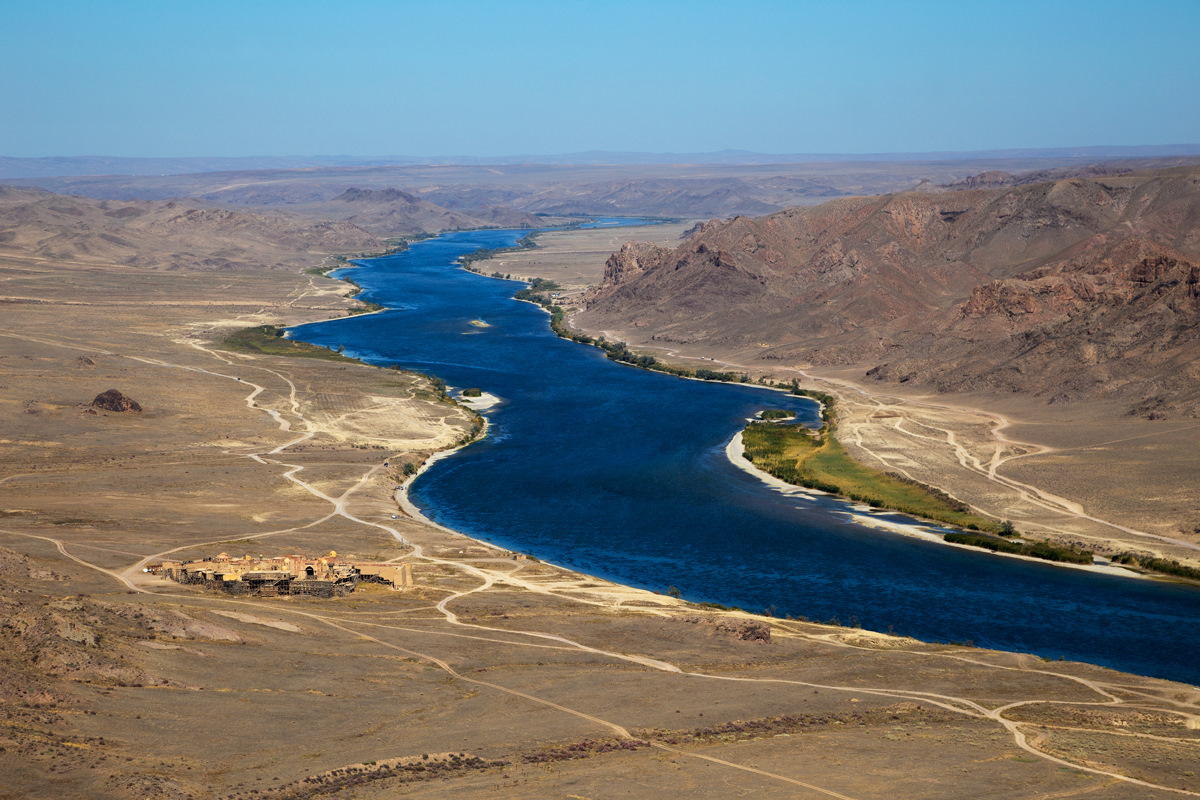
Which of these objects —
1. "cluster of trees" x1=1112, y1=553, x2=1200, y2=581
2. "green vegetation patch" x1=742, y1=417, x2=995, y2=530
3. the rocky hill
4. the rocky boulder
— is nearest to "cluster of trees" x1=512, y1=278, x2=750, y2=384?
the rocky hill

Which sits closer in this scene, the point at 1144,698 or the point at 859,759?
the point at 859,759

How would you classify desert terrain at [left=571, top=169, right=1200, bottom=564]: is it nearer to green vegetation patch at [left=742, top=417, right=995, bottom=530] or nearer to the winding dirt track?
green vegetation patch at [left=742, top=417, right=995, bottom=530]

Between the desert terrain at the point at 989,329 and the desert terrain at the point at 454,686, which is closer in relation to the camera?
the desert terrain at the point at 454,686

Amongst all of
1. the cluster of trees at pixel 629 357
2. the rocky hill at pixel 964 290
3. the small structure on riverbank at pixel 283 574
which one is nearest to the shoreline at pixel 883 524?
the rocky hill at pixel 964 290

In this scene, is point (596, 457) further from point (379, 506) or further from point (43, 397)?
point (43, 397)

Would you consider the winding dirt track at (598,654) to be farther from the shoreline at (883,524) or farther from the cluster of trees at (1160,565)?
the cluster of trees at (1160,565)

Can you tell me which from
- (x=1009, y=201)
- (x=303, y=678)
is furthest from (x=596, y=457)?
(x=1009, y=201)

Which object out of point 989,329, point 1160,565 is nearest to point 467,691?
point 1160,565
